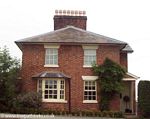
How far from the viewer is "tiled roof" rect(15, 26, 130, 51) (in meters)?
44.8

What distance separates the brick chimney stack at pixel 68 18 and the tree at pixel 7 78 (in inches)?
313

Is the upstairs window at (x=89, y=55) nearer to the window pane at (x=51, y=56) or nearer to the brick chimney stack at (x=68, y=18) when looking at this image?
the window pane at (x=51, y=56)

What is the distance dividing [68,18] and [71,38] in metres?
4.53

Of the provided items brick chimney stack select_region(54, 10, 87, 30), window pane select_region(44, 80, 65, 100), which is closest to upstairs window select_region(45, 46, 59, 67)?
window pane select_region(44, 80, 65, 100)

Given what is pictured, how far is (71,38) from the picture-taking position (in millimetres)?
45438

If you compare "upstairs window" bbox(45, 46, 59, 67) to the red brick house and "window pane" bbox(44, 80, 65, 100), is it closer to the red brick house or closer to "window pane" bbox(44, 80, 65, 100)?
the red brick house

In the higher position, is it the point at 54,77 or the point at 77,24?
the point at 77,24

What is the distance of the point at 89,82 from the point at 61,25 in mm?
7278

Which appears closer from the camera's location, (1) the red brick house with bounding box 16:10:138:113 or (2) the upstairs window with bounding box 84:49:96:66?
(1) the red brick house with bounding box 16:10:138:113

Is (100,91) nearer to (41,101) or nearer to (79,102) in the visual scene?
(79,102)

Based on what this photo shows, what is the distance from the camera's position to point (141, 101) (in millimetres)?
41969

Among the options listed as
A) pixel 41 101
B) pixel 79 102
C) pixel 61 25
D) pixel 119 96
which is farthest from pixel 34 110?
pixel 61 25

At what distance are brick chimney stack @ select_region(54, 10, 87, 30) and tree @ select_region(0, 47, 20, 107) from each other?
795 centimetres

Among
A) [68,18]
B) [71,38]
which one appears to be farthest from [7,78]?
[68,18]
